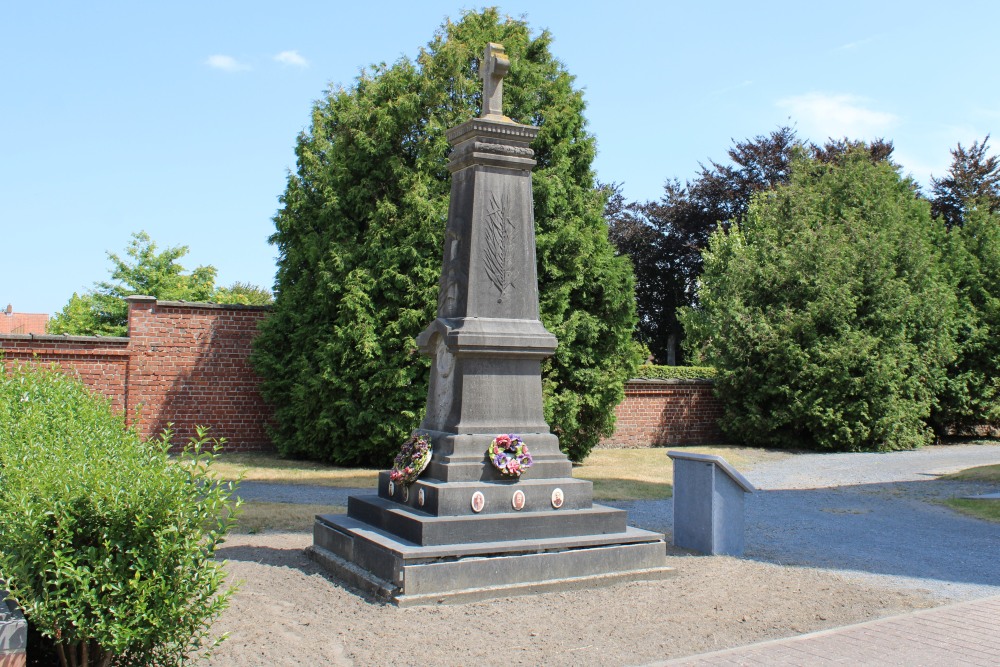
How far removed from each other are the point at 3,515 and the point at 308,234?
40.1 ft

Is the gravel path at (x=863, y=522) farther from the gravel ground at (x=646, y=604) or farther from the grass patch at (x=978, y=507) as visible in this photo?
the grass patch at (x=978, y=507)

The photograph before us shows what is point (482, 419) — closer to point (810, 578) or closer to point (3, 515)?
point (810, 578)

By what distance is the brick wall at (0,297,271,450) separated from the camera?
14.2 metres

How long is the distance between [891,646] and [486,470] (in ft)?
10.1

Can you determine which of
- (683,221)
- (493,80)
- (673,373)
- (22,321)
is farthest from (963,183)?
(22,321)

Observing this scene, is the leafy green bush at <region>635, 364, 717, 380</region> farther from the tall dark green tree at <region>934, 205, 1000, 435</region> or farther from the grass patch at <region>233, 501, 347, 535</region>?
the grass patch at <region>233, 501, 347, 535</region>

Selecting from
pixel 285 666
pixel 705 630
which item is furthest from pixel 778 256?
pixel 285 666

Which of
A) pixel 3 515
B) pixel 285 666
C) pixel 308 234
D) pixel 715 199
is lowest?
pixel 285 666

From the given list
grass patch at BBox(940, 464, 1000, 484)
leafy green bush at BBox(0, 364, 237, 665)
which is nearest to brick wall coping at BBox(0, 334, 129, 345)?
leafy green bush at BBox(0, 364, 237, 665)

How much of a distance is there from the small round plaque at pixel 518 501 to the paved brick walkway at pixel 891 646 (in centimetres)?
219

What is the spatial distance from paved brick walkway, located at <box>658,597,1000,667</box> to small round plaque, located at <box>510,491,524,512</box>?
2.19 m

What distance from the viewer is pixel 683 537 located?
8.19m

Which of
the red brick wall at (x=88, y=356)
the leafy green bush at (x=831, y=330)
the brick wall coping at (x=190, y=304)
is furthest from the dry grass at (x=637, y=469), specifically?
the red brick wall at (x=88, y=356)

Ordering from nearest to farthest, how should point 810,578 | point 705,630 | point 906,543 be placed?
point 705,630, point 810,578, point 906,543
